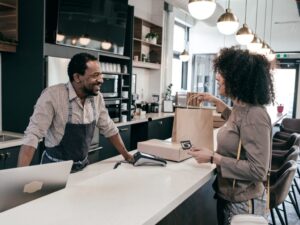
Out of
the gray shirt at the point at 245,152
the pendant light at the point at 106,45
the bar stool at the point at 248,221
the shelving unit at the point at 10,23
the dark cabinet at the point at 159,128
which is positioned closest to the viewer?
the bar stool at the point at 248,221

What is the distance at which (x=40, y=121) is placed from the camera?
2020mm

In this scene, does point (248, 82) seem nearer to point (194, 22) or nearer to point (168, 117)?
point (168, 117)

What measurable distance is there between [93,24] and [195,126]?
2.60 m

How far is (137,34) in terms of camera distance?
5570mm

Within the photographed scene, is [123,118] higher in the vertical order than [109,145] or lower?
higher

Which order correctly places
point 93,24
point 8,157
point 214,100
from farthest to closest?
point 93,24 → point 8,157 → point 214,100

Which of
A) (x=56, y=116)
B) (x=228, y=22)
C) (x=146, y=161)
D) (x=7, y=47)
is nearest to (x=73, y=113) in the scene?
(x=56, y=116)

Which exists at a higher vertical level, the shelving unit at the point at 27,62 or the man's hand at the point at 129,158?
the shelving unit at the point at 27,62

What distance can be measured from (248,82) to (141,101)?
4.79 metres

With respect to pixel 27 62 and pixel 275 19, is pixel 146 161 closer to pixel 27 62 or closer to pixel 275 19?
pixel 27 62

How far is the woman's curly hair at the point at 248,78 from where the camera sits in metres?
1.61

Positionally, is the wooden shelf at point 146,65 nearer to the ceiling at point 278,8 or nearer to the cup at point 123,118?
the cup at point 123,118

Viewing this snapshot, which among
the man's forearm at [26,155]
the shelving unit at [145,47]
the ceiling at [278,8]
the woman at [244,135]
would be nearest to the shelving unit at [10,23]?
the man's forearm at [26,155]

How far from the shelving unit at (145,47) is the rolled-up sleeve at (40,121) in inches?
140
